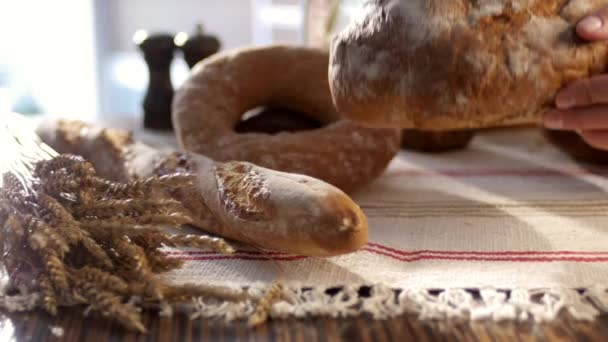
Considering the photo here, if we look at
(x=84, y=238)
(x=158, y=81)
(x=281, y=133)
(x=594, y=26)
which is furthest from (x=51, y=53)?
(x=594, y=26)

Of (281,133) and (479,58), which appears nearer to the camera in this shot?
(479,58)

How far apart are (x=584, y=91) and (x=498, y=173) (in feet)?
1.13

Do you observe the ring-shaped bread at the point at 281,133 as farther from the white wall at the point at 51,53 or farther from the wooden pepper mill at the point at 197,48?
the white wall at the point at 51,53

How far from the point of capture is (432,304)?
511 millimetres

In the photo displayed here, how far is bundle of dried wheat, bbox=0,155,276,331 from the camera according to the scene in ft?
1.62

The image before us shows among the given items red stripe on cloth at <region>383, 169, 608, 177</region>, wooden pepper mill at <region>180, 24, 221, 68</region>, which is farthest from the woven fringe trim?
wooden pepper mill at <region>180, 24, 221, 68</region>

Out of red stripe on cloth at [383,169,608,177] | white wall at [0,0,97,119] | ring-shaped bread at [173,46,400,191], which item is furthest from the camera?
white wall at [0,0,97,119]

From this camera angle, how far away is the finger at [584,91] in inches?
24.0

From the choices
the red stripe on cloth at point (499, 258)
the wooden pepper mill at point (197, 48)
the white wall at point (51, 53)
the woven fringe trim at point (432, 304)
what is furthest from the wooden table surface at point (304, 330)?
the white wall at point (51, 53)

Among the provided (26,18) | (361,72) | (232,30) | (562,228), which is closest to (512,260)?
(562,228)

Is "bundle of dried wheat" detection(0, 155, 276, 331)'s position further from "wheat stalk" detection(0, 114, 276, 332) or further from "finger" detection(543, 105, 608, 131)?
"finger" detection(543, 105, 608, 131)

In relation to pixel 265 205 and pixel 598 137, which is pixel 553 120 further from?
pixel 265 205

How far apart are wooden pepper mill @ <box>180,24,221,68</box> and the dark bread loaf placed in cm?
64

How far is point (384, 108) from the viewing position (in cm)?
64
